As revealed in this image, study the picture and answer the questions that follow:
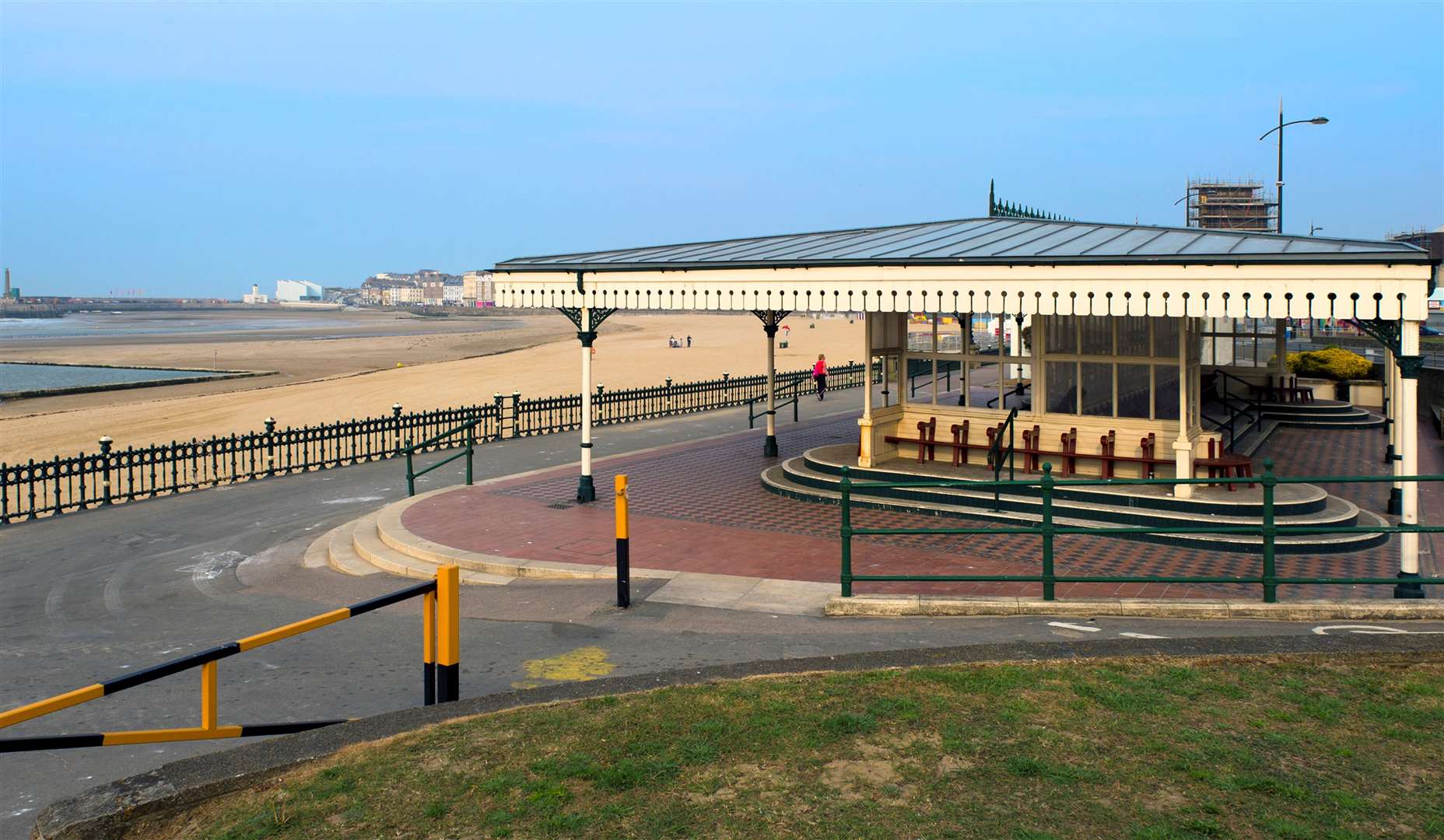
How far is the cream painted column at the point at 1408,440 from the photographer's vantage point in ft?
31.0

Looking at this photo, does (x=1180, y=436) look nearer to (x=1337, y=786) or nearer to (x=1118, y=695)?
(x=1118, y=695)

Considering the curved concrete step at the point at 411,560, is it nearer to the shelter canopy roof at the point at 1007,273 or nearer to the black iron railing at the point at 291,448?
the black iron railing at the point at 291,448

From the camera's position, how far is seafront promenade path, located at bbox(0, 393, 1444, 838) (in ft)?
25.5

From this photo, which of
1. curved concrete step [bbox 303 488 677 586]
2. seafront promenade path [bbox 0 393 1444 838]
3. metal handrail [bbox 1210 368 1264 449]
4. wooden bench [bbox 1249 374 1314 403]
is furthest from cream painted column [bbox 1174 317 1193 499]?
wooden bench [bbox 1249 374 1314 403]

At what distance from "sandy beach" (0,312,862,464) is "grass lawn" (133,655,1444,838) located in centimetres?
2435

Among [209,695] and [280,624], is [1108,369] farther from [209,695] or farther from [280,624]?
[209,695]

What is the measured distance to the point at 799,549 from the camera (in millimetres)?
12719

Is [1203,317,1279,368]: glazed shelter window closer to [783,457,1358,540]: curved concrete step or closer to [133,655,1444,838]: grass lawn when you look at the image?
[783,457,1358,540]: curved concrete step

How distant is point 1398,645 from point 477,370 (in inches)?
1974

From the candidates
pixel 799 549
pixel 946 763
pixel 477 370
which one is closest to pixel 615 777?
pixel 946 763

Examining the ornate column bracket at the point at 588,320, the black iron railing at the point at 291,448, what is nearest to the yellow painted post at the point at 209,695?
the ornate column bracket at the point at 588,320

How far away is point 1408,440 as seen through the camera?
32.2 ft

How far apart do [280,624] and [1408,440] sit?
34.5ft

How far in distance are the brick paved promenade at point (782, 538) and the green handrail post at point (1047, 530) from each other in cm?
134
